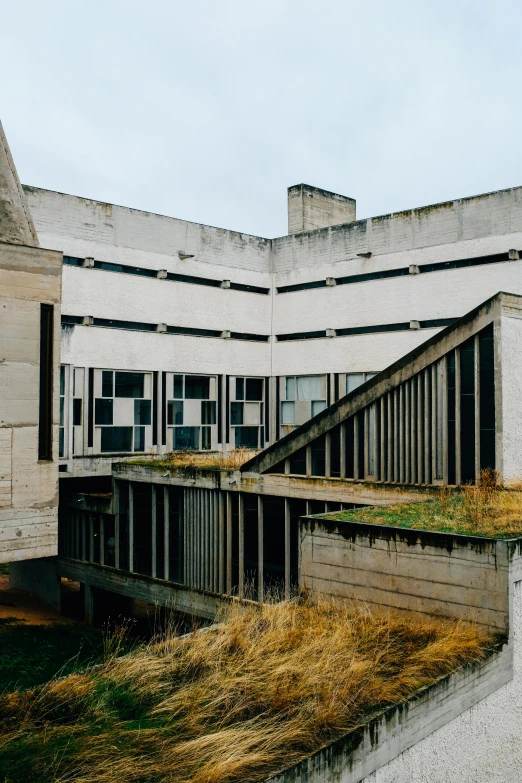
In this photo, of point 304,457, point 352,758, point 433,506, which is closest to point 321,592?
point 433,506

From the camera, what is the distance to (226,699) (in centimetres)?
801

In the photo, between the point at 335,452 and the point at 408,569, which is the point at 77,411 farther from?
the point at 408,569

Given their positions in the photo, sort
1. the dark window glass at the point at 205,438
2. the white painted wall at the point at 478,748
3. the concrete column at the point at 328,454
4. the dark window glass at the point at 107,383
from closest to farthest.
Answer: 1. the white painted wall at the point at 478,748
2. the concrete column at the point at 328,454
3. the dark window glass at the point at 107,383
4. the dark window glass at the point at 205,438

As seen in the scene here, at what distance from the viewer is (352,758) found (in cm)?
756

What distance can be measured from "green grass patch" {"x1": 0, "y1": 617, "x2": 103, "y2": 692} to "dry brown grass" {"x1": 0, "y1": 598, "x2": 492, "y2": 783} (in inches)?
395

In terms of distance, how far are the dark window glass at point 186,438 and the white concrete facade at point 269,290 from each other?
0.81 metres

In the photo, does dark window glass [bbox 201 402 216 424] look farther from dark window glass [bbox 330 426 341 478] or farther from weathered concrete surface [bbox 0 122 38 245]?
weathered concrete surface [bbox 0 122 38 245]

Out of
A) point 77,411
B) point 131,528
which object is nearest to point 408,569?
point 131,528

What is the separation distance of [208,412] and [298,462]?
11.8 metres

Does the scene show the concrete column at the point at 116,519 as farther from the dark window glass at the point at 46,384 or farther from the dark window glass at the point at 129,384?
the dark window glass at the point at 46,384

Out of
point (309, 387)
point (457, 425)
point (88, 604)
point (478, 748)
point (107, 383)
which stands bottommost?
point (88, 604)

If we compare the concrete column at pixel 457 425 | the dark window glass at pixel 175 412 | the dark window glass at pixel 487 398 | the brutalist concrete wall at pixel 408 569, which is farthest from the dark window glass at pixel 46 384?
the dark window glass at pixel 175 412

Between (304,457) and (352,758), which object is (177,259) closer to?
(304,457)

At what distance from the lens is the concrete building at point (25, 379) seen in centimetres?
1254
